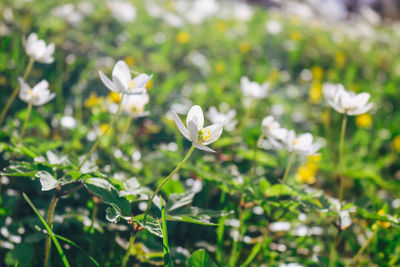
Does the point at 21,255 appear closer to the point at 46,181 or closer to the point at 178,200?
the point at 46,181

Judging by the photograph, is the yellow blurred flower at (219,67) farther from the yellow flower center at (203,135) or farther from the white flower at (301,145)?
the yellow flower center at (203,135)

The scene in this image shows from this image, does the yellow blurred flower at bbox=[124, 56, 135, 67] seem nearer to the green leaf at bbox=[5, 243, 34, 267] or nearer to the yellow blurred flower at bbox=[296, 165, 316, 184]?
the yellow blurred flower at bbox=[296, 165, 316, 184]

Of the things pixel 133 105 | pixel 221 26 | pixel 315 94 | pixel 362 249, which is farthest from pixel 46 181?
pixel 221 26

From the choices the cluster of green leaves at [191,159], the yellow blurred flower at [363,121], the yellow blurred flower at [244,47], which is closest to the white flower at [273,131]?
the cluster of green leaves at [191,159]

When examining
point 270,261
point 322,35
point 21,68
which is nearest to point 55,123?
point 21,68

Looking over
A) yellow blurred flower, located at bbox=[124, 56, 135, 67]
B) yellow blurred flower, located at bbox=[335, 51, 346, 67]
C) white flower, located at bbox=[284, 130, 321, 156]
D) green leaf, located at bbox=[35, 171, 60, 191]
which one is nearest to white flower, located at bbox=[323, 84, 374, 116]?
white flower, located at bbox=[284, 130, 321, 156]
